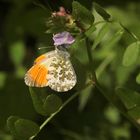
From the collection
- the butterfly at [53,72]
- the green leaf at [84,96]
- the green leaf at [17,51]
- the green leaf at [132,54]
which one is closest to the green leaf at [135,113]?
the green leaf at [132,54]

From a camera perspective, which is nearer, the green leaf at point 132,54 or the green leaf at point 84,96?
the green leaf at point 132,54

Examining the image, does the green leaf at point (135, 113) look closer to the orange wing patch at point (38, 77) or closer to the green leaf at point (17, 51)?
the orange wing patch at point (38, 77)

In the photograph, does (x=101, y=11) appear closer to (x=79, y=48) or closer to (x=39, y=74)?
(x=79, y=48)

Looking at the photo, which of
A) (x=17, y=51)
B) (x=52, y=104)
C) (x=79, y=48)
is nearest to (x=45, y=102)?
(x=52, y=104)

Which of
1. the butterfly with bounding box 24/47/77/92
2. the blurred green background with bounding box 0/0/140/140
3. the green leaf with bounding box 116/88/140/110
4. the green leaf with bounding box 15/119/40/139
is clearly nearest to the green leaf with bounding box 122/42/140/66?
the green leaf with bounding box 116/88/140/110

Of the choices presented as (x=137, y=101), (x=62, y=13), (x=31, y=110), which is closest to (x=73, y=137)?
(x=31, y=110)

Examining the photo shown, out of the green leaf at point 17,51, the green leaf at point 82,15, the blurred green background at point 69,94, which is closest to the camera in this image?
the green leaf at point 82,15

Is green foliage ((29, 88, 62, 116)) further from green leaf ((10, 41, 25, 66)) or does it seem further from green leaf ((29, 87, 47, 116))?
green leaf ((10, 41, 25, 66))
